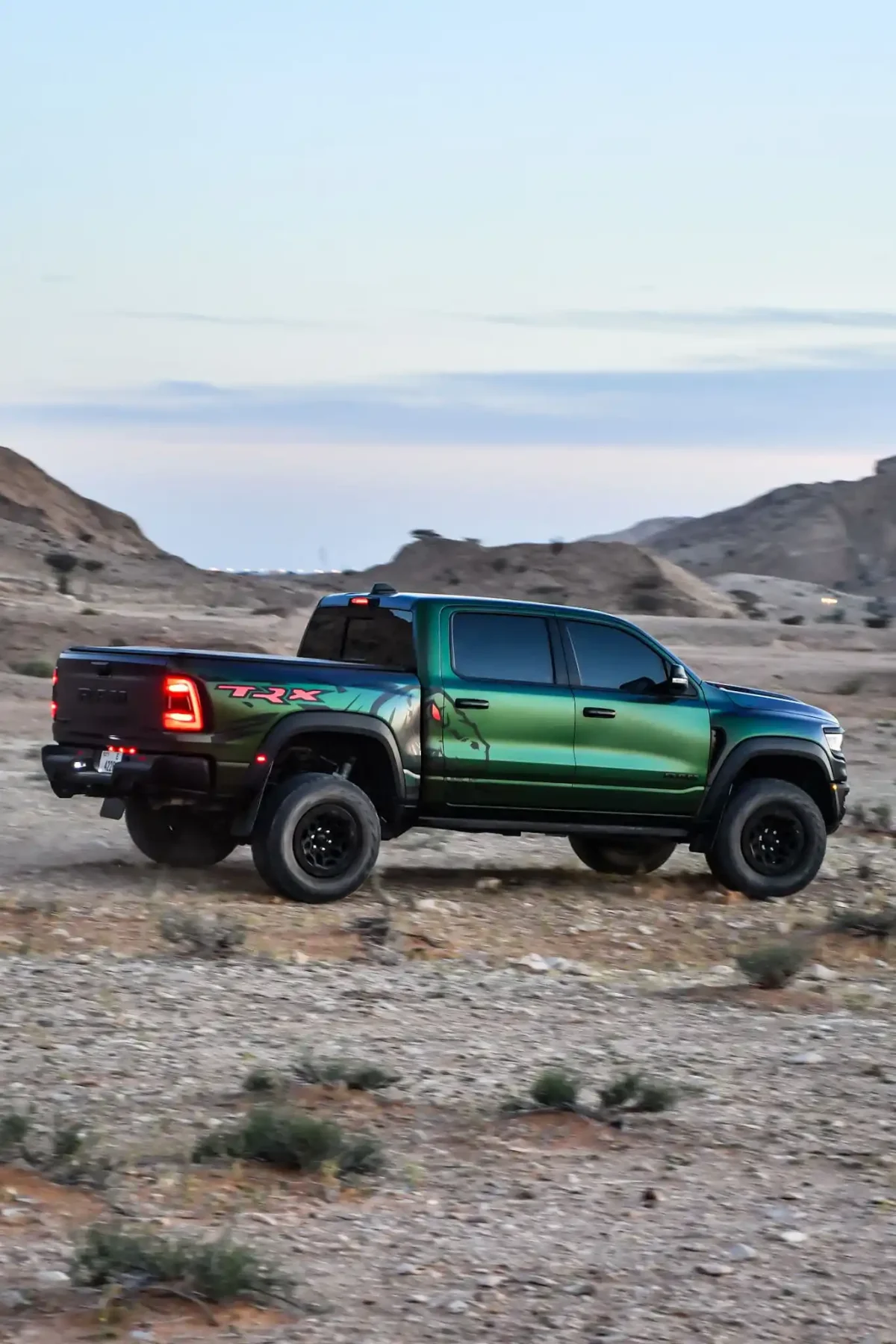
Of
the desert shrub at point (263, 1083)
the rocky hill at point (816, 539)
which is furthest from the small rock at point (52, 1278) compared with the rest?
the rocky hill at point (816, 539)

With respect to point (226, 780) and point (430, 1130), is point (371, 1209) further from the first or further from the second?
point (226, 780)

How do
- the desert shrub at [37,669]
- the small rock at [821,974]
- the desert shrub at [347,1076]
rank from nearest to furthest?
the desert shrub at [347,1076] → the small rock at [821,974] → the desert shrub at [37,669]

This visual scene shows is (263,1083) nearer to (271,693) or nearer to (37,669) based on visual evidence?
(271,693)

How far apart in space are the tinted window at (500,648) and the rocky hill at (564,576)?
5795 centimetres

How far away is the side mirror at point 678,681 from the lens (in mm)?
12969

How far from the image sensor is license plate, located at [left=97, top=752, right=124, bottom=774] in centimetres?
1176

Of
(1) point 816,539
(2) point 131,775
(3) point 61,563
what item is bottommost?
(2) point 131,775

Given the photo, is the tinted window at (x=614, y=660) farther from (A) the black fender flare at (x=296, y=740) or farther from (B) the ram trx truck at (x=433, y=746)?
(A) the black fender flare at (x=296, y=740)

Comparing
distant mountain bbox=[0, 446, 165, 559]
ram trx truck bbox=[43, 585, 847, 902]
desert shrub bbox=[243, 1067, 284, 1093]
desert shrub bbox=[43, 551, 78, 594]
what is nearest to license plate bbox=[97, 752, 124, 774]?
ram trx truck bbox=[43, 585, 847, 902]

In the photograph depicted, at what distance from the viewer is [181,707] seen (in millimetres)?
11547

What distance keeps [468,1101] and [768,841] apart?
6494 millimetres

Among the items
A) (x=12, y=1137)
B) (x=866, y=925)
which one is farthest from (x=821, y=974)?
(x=12, y=1137)

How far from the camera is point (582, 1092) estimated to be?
301 inches

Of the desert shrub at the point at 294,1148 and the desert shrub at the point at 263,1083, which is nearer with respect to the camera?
the desert shrub at the point at 294,1148
